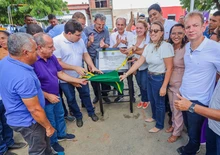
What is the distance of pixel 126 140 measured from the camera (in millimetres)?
2543

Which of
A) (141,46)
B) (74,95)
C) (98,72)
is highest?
(141,46)

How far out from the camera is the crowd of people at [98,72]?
55.2 inches

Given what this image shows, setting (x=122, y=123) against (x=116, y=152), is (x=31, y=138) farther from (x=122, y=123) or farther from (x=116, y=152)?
(x=122, y=123)

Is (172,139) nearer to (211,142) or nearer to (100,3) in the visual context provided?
(211,142)

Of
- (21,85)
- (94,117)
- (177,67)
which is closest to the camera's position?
(21,85)

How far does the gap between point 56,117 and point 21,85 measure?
1179mm

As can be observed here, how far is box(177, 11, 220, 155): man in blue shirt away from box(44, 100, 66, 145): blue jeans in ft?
5.71

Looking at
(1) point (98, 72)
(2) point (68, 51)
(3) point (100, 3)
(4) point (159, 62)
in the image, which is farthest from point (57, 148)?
(3) point (100, 3)

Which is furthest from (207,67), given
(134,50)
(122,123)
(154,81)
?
(122,123)

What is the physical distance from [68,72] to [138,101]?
1914 millimetres

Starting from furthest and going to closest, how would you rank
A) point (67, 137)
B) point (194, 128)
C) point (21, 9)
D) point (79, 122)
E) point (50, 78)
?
point (21, 9) < point (79, 122) < point (67, 137) < point (50, 78) < point (194, 128)

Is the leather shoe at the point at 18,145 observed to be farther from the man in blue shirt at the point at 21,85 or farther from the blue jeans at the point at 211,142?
the blue jeans at the point at 211,142

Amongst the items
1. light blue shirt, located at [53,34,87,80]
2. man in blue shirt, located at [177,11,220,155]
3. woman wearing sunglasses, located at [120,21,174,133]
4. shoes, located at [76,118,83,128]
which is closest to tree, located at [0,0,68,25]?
light blue shirt, located at [53,34,87,80]

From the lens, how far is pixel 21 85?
135 cm
